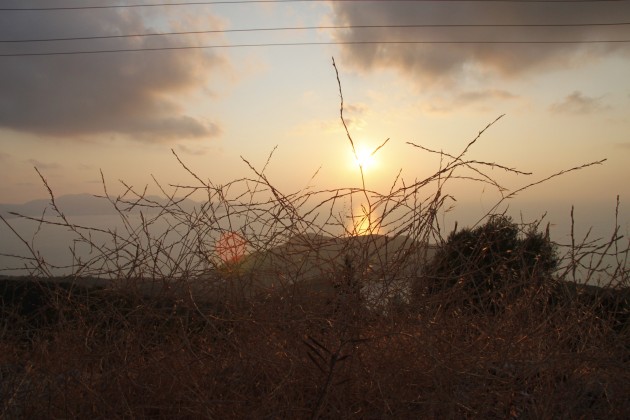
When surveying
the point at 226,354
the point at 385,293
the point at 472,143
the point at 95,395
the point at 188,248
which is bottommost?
the point at 95,395

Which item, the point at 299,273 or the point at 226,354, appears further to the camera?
the point at 226,354

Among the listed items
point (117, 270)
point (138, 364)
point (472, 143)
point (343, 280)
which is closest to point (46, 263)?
point (117, 270)

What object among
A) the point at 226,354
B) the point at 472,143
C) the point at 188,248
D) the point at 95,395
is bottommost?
the point at 95,395

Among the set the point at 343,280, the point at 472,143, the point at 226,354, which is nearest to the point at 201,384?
the point at 226,354

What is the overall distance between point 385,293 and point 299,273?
49 centimetres

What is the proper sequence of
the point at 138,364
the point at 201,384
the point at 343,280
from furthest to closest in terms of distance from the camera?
the point at 138,364 → the point at 201,384 → the point at 343,280

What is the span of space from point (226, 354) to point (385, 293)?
1068mm

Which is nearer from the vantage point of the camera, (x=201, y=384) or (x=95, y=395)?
(x=95, y=395)

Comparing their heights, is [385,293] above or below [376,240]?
below

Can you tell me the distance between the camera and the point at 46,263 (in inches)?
136

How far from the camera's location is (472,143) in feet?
10.00

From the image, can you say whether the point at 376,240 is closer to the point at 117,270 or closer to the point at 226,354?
the point at 226,354

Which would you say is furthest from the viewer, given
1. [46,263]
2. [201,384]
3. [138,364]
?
[46,263]

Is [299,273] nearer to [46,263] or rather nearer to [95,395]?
[95,395]
